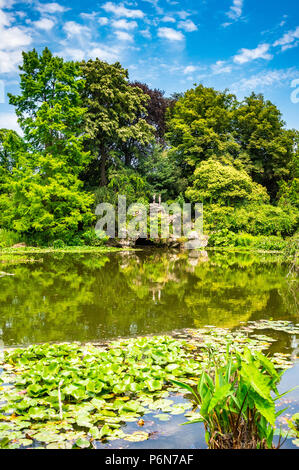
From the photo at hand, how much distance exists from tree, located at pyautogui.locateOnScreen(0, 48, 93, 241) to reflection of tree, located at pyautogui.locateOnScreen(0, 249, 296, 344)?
591cm

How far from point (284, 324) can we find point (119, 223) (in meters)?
14.7

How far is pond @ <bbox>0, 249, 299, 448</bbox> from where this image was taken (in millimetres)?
4662

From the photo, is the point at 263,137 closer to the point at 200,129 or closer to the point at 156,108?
the point at 200,129

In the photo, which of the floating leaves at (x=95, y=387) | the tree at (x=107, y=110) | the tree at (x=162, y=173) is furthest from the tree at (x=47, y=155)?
the floating leaves at (x=95, y=387)

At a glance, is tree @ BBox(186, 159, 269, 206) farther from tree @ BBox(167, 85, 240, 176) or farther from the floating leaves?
the floating leaves

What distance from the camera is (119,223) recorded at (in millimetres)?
19531

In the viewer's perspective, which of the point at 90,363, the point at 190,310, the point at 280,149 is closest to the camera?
the point at 90,363

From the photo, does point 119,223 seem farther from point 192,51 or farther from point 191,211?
point 192,51

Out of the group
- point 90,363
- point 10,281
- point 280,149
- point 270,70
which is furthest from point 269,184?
point 90,363

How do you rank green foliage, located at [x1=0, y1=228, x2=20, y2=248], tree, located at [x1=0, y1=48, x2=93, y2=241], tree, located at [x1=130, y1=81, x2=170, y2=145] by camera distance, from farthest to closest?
tree, located at [x1=130, y1=81, x2=170, y2=145]
tree, located at [x1=0, y1=48, x2=93, y2=241]
green foliage, located at [x1=0, y1=228, x2=20, y2=248]

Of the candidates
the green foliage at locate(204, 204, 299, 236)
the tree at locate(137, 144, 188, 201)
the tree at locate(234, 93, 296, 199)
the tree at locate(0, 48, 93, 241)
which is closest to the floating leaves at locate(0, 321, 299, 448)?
the tree at locate(0, 48, 93, 241)

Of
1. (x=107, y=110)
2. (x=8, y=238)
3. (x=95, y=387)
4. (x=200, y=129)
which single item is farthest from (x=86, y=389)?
(x=200, y=129)

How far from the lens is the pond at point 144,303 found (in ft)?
15.3

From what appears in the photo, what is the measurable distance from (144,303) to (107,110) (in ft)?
52.5
